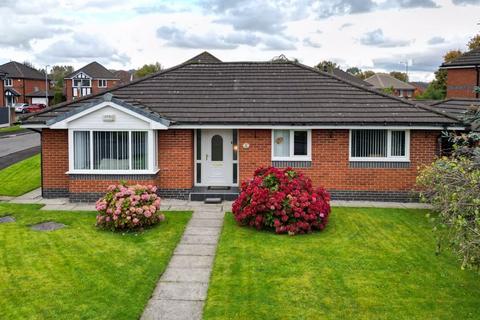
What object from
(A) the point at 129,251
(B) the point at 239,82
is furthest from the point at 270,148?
(A) the point at 129,251

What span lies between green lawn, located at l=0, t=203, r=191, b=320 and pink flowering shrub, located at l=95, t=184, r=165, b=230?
0.30 meters

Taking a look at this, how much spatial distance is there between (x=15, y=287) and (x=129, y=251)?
2.69 m

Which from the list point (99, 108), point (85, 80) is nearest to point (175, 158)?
point (99, 108)

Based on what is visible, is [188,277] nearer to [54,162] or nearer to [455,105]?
[54,162]

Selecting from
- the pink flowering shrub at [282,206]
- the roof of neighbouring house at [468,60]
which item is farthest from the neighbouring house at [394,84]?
the pink flowering shrub at [282,206]

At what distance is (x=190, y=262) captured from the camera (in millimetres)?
10844

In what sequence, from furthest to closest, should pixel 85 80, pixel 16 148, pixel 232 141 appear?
1. pixel 85 80
2. pixel 16 148
3. pixel 232 141

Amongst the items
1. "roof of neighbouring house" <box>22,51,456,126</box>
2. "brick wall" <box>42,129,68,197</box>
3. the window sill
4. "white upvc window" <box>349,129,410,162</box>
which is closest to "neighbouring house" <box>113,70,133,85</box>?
"roof of neighbouring house" <box>22,51,456,126</box>

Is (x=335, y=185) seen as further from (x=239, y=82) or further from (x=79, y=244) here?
(x=79, y=244)

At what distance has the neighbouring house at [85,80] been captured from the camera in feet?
280

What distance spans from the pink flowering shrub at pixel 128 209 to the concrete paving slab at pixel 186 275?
287cm

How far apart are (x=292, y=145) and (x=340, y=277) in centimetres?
781

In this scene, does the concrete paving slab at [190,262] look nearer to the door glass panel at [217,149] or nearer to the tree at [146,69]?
the door glass panel at [217,149]

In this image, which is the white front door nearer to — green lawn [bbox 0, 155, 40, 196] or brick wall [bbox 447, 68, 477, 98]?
green lawn [bbox 0, 155, 40, 196]
